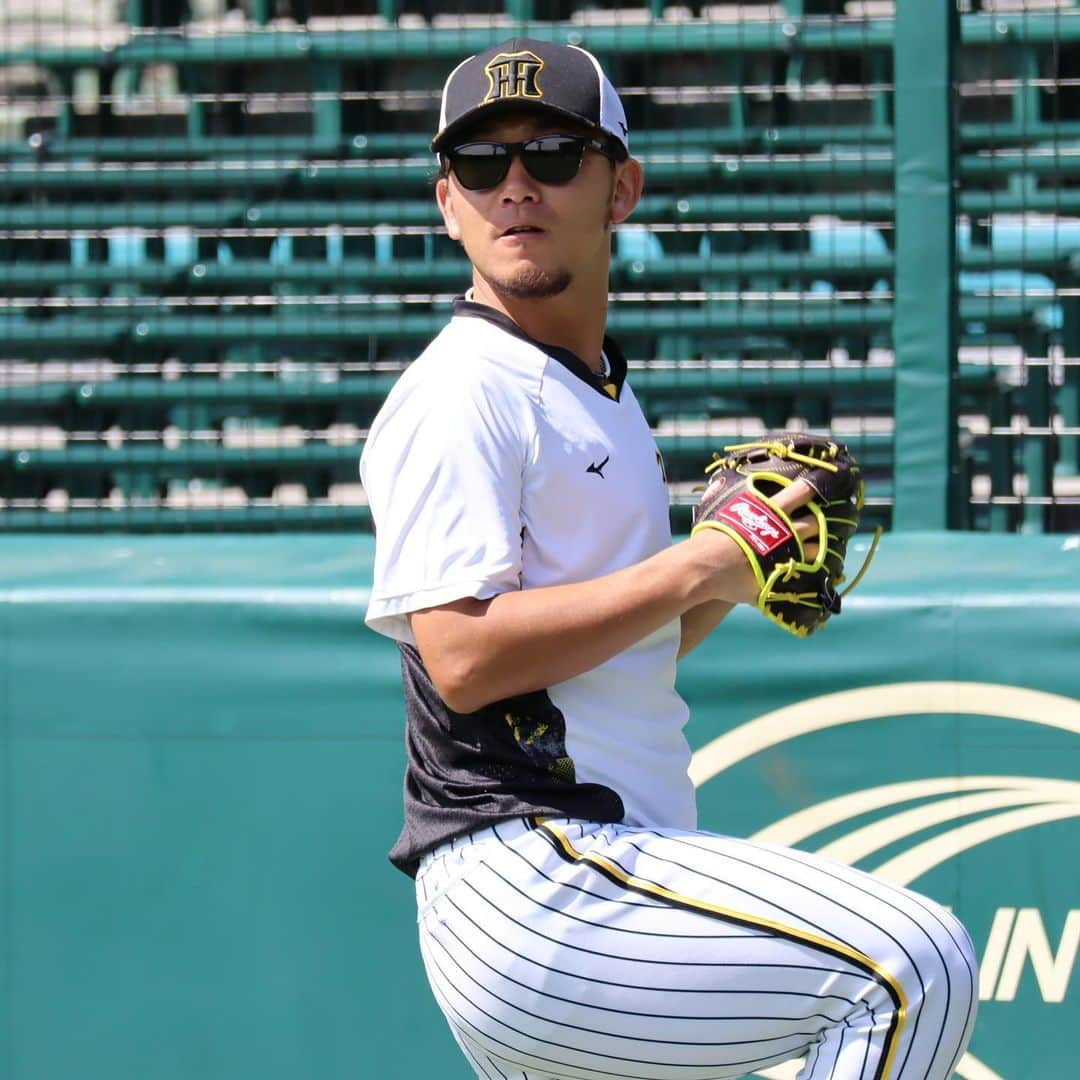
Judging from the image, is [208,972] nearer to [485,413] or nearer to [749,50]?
[485,413]

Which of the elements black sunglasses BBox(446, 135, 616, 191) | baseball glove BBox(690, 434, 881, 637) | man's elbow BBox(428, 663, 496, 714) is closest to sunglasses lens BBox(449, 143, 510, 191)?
black sunglasses BBox(446, 135, 616, 191)

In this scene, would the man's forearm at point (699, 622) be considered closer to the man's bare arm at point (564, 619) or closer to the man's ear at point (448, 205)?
the man's bare arm at point (564, 619)

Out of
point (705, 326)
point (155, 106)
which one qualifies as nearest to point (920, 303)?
point (705, 326)

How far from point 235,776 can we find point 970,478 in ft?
6.26

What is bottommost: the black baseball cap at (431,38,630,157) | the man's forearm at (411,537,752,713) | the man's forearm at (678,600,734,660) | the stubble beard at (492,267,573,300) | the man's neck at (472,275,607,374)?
the man's forearm at (678,600,734,660)

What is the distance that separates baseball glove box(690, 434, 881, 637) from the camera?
190 cm

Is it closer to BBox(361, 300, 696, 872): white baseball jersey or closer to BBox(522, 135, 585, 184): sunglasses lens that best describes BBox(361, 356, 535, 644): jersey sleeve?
BBox(361, 300, 696, 872): white baseball jersey

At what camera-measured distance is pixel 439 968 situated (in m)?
2.03

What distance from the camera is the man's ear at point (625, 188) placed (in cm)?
220

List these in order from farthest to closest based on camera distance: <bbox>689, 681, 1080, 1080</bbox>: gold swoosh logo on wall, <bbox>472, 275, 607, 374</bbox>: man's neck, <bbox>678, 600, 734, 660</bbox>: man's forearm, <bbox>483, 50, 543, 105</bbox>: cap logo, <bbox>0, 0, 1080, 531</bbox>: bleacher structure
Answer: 1. <bbox>0, 0, 1080, 531</bbox>: bleacher structure
2. <bbox>689, 681, 1080, 1080</bbox>: gold swoosh logo on wall
3. <bbox>678, 600, 734, 660</bbox>: man's forearm
4. <bbox>472, 275, 607, 374</bbox>: man's neck
5. <bbox>483, 50, 543, 105</bbox>: cap logo

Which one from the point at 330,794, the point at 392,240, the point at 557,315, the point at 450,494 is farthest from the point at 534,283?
the point at 392,240

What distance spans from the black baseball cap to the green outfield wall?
1.22 m

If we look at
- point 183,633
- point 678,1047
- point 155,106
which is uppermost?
point 155,106

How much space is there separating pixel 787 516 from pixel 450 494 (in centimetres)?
39
